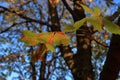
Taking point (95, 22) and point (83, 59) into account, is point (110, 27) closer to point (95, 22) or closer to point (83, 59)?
point (95, 22)

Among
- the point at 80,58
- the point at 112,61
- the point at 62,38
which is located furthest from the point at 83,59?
the point at 62,38

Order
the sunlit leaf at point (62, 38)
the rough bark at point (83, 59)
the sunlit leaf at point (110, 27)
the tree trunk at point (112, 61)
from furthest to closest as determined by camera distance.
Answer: the rough bark at point (83, 59)
the tree trunk at point (112, 61)
the sunlit leaf at point (62, 38)
the sunlit leaf at point (110, 27)

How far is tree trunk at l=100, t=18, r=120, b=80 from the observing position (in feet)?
12.1

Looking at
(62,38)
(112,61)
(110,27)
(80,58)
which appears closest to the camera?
(110,27)

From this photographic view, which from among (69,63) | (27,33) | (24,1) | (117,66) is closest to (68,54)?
(69,63)

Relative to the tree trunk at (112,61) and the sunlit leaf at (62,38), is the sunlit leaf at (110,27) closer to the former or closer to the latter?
the sunlit leaf at (62,38)

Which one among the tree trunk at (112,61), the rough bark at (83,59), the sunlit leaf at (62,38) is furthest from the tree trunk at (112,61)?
the rough bark at (83,59)

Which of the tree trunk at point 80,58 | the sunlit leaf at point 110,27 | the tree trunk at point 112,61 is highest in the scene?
the sunlit leaf at point 110,27

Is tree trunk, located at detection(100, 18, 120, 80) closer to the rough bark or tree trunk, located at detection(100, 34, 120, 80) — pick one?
tree trunk, located at detection(100, 34, 120, 80)

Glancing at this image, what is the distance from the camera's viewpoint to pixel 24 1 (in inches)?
488

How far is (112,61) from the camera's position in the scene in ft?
13.1

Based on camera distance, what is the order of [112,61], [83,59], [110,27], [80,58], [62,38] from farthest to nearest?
[80,58] < [83,59] < [112,61] < [62,38] < [110,27]

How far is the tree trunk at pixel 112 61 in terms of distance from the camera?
12.1 feet

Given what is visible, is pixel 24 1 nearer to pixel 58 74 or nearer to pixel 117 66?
pixel 58 74
